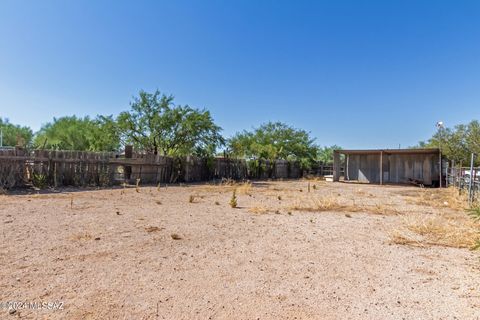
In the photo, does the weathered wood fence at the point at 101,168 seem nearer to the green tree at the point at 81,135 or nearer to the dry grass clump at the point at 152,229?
the green tree at the point at 81,135

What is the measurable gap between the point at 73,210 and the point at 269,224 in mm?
4593

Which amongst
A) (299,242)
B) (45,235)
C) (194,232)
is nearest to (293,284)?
(299,242)

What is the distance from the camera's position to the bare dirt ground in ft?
9.00

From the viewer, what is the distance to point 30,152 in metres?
11.4

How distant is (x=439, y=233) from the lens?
567 centimetres

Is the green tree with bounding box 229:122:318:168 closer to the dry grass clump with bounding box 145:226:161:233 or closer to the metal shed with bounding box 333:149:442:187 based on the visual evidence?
the metal shed with bounding box 333:149:442:187

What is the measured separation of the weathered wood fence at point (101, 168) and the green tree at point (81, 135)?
15.0 feet

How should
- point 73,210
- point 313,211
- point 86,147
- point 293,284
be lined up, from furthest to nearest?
point 86,147 → point 313,211 → point 73,210 → point 293,284

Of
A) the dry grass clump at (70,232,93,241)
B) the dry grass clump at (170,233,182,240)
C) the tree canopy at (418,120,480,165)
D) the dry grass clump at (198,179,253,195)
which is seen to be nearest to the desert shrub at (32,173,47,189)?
the dry grass clump at (198,179,253,195)

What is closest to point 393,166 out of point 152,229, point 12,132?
point 152,229

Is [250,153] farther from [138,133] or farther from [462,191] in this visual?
[462,191]

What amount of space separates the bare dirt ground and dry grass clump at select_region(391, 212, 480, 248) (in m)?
0.03

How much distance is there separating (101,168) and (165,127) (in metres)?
7.13

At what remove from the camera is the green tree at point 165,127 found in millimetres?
20312
